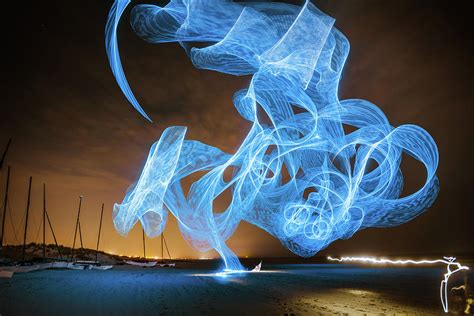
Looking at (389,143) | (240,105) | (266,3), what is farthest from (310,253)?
(266,3)

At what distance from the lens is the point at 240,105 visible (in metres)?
18.7

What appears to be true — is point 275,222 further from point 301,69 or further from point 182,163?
point 301,69

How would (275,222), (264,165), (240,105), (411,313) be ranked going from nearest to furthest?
(411,313)
(240,105)
(264,165)
(275,222)

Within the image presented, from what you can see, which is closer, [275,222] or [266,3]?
[266,3]

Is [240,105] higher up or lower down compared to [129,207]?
higher up

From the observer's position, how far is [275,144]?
66.6 feet

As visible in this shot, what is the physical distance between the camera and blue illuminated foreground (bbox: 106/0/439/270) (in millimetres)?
13867

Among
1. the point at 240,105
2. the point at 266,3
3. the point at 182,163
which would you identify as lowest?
the point at 182,163

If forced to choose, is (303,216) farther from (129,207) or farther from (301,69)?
(301,69)

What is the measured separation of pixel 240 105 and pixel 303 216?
476 inches

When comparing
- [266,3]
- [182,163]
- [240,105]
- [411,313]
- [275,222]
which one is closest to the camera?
[411,313]

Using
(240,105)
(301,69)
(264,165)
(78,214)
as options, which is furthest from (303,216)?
(78,214)

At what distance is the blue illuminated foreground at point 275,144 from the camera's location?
13.9 meters

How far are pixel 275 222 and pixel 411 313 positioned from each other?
52.6 feet
